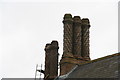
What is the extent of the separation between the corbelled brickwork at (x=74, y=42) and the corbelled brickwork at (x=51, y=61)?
2.93 feet

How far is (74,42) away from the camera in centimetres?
2033

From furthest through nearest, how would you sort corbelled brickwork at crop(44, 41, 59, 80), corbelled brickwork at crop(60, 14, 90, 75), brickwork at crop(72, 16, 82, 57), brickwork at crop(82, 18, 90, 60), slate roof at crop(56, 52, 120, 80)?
brickwork at crop(82, 18, 90, 60)
corbelled brickwork at crop(44, 41, 59, 80)
brickwork at crop(72, 16, 82, 57)
corbelled brickwork at crop(60, 14, 90, 75)
slate roof at crop(56, 52, 120, 80)

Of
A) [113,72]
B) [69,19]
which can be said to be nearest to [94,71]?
[113,72]

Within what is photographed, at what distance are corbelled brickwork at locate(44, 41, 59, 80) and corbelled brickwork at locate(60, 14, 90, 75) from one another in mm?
895

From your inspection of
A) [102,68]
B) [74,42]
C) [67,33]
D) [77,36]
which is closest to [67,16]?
[67,33]

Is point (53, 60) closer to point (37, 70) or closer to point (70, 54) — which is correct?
point (70, 54)

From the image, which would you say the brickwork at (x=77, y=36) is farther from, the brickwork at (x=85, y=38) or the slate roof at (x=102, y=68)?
the slate roof at (x=102, y=68)

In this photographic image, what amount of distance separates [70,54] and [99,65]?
4.14 meters

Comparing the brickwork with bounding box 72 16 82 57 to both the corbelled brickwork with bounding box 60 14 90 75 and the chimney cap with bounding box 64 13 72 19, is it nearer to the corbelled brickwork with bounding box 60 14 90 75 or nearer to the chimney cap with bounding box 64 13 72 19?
the corbelled brickwork with bounding box 60 14 90 75

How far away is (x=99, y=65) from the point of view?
15.9 metres

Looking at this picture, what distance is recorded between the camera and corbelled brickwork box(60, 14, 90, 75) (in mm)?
19531

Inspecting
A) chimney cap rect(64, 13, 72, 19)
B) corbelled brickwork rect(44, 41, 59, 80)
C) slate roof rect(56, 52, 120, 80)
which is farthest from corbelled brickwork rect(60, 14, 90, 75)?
slate roof rect(56, 52, 120, 80)

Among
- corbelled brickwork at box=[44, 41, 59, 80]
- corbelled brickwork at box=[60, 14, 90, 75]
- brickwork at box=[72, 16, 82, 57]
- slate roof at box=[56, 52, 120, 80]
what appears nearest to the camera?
slate roof at box=[56, 52, 120, 80]

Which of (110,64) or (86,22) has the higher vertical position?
(86,22)
